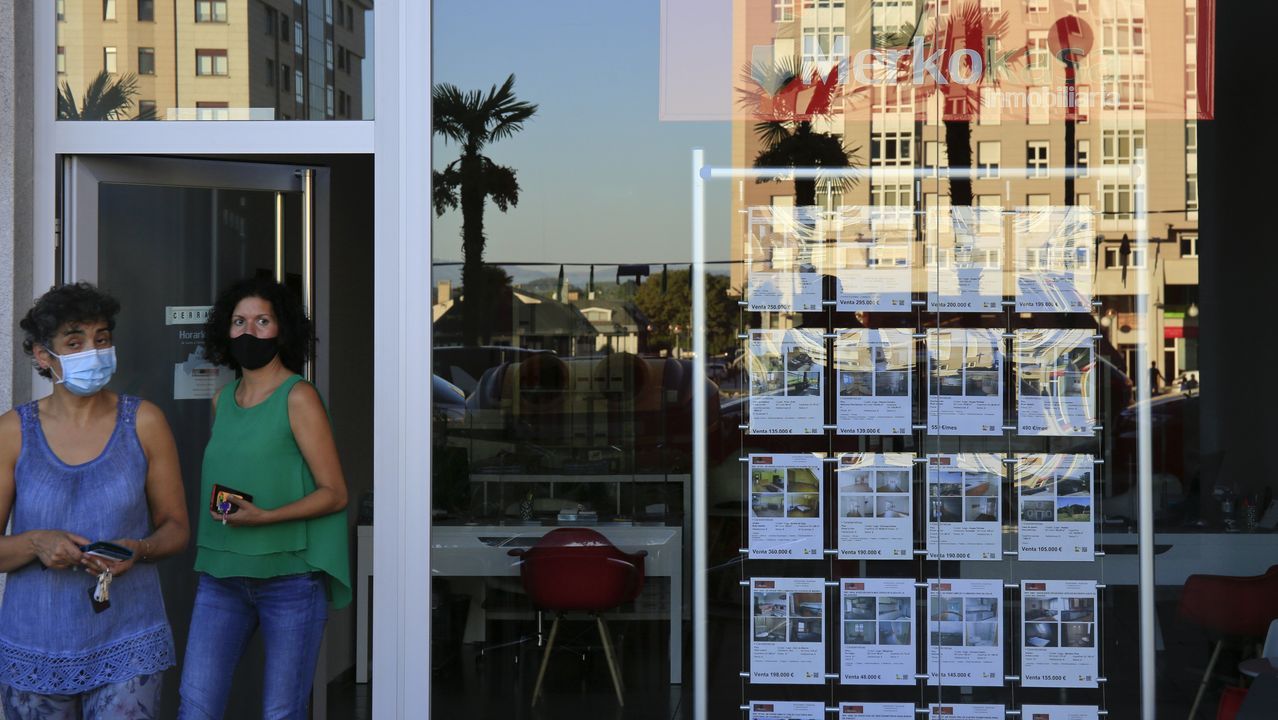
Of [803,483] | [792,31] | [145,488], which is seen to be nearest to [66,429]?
[145,488]

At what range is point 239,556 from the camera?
3.56 meters

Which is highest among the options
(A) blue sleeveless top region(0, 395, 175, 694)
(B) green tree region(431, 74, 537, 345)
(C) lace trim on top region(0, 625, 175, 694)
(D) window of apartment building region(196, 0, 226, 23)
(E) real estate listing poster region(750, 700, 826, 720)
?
(D) window of apartment building region(196, 0, 226, 23)

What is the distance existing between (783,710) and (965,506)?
0.94 metres

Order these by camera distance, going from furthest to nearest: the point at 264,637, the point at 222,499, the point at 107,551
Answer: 1. the point at 264,637
2. the point at 222,499
3. the point at 107,551

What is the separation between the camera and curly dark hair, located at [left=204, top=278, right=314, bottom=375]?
380 cm

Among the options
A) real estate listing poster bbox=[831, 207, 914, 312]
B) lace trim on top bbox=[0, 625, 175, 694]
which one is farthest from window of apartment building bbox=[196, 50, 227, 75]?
real estate listing poster bbox=[831, 207, 914, 312]

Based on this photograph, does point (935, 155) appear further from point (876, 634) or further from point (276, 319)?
point (276, 319)

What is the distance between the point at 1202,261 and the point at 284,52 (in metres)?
3.28

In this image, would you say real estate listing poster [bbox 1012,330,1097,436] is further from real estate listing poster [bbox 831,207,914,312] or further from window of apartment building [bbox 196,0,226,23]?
window of apartment building [bbox 196,0,226,23]

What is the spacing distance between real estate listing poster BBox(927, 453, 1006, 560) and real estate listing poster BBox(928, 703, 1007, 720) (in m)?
0.51

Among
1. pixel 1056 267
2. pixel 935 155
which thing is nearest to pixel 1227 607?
pixel 1056 267

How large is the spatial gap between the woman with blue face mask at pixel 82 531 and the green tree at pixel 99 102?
3.97 feet

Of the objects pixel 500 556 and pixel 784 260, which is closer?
pixel 784 260

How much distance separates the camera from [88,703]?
3.13 metres
